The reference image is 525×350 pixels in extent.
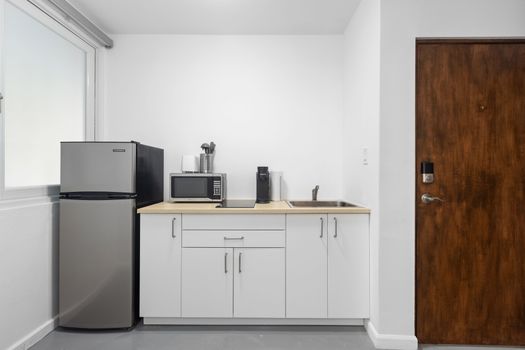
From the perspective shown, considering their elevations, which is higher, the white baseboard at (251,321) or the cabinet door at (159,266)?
the cabinet door at (159,266)

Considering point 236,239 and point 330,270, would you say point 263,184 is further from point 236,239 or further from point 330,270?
point 330,270

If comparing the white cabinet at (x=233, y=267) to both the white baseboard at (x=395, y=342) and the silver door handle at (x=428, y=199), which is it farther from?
the silver door handle at (x=428, y=199)

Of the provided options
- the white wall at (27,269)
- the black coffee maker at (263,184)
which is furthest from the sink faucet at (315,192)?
the white wall at (27,269)

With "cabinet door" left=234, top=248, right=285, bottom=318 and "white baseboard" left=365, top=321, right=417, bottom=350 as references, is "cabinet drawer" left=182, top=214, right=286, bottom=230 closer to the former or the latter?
"cabinet door" left=234, top=248, right=285, bottom=318

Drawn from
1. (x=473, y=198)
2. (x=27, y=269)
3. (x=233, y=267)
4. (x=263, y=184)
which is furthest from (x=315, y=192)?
(x=27, y=269)

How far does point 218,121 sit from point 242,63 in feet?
2.03

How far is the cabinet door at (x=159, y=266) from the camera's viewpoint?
7.05 ft

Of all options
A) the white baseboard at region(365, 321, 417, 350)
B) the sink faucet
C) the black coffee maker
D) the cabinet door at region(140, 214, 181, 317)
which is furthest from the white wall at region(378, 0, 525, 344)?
the cabinet door at region(140, 214, 181, 317)

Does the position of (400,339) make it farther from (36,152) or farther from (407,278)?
(36,152)

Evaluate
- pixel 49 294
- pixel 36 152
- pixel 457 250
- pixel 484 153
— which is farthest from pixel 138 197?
pixel 484 153

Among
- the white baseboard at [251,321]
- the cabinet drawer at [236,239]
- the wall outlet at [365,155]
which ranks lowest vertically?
the white baseboard at [251,321]

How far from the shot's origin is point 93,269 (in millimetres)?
2086

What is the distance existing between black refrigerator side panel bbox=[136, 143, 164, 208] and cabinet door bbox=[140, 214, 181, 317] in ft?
0.79

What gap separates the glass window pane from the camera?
1.92 meters
